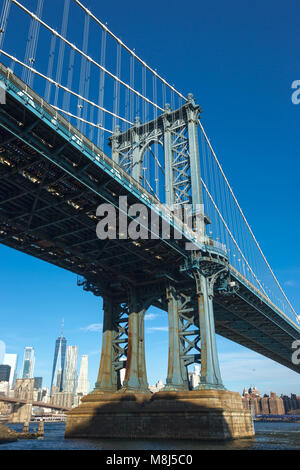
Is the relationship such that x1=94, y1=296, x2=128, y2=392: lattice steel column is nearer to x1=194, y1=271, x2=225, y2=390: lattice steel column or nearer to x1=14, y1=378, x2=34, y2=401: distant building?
x1=194, y1=271, x2=225, y2=390: lattice steel column

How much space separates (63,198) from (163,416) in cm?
2020

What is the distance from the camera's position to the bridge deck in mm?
24156

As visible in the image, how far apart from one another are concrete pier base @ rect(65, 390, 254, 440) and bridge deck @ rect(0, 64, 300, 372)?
11747 millimetres

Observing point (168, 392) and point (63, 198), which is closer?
point (63, 198)

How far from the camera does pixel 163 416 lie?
→ 34906 mm

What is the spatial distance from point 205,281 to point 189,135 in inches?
677

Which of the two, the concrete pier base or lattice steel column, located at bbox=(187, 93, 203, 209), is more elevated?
lattice steel column, located at bbox=(187, 93, 203, 209)

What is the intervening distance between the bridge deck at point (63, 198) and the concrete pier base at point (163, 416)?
11.7m

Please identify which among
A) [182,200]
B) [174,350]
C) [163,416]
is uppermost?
[182,200]

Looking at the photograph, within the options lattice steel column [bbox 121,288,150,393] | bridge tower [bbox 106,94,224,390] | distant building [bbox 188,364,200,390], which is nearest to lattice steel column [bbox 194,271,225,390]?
bridge tower [bbox 106,94,224,390]

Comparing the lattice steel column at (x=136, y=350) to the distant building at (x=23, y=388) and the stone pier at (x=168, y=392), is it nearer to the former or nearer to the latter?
the stone pier at (x=168, y=392)

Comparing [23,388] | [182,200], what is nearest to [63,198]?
[182,200]

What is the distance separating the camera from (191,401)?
34312mm

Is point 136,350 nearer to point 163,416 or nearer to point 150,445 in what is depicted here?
point 163,416
